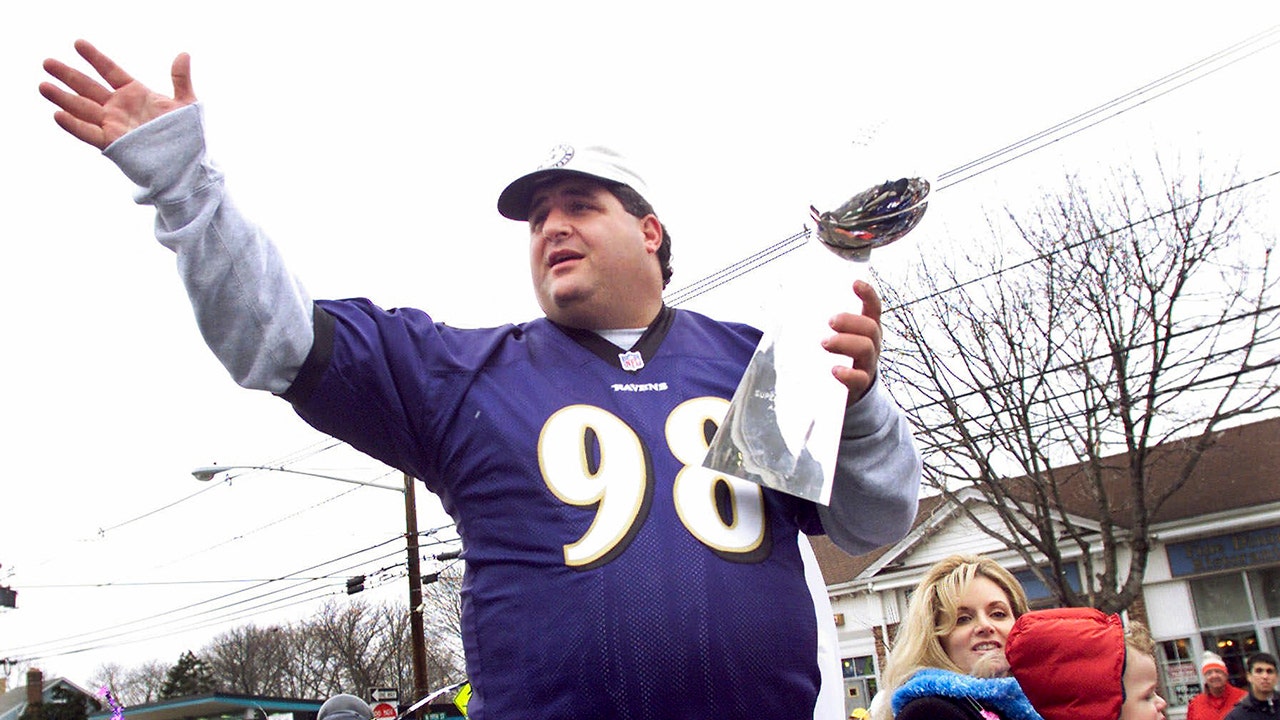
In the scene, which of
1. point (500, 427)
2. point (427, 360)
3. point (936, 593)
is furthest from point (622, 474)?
point (936, 593)

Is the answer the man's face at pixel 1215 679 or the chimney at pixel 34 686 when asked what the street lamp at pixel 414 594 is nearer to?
the man's face at pixel 1215 679

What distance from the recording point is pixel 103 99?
5.56ft

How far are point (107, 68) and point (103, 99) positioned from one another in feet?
0.24

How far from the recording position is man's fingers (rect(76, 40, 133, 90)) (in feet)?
5.64

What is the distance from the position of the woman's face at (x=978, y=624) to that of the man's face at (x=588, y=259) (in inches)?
81.2

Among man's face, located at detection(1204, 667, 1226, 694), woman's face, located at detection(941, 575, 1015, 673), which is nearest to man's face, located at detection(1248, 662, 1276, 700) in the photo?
man's face, located at detection(1204, 667, 1226, 694)

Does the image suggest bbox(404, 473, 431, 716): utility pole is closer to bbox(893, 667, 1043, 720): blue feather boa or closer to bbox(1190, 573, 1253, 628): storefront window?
bbox(1190, 573, 1253, 628): storefront window

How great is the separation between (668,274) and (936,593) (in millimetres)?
1869

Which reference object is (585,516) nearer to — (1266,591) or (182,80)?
(182,80)

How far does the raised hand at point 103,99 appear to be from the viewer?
1.66m

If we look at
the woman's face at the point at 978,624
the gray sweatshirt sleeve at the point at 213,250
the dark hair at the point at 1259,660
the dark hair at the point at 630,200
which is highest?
the dark hair at the point at 630,200

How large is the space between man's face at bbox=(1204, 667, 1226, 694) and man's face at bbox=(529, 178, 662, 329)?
310 inches

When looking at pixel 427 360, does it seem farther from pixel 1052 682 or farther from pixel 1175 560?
pixel 1175 560

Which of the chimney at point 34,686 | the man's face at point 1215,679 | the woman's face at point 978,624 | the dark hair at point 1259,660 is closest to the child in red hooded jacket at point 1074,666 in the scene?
the woman's face at point 978,624
